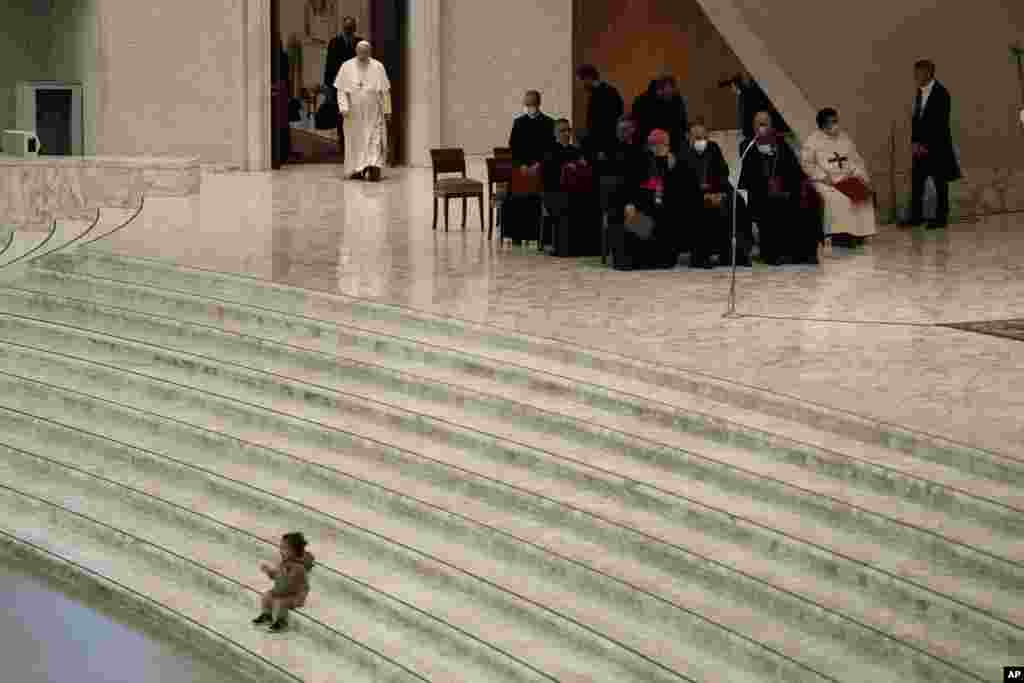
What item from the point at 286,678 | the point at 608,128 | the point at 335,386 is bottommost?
the point at 286,678

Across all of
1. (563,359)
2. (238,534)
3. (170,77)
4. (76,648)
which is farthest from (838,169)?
(76,648)

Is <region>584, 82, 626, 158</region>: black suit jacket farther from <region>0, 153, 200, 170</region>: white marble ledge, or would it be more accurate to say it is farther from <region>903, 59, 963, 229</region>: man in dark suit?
<region>0, 153, 200, 170</region>: white marble ledge

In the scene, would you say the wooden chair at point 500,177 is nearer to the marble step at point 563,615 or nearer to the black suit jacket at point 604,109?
the black suit jacket at point 604,109

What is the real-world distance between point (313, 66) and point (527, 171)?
854cm

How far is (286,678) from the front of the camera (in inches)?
356

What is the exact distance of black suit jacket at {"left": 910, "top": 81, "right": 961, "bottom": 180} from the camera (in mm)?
17359

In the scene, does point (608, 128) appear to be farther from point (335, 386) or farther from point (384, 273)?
point (335, 386)

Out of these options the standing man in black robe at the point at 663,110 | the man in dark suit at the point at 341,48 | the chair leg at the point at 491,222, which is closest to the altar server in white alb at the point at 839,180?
the standing man in black robe at the point at 663,110

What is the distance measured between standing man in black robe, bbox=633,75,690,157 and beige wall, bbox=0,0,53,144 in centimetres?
718

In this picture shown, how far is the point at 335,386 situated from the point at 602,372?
1614 mm

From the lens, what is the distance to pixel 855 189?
53.1 feet

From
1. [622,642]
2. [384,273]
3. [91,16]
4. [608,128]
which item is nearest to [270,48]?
[91,16]

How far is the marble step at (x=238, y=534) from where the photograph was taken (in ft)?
29.3

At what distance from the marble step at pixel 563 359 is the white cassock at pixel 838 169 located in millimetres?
4928
